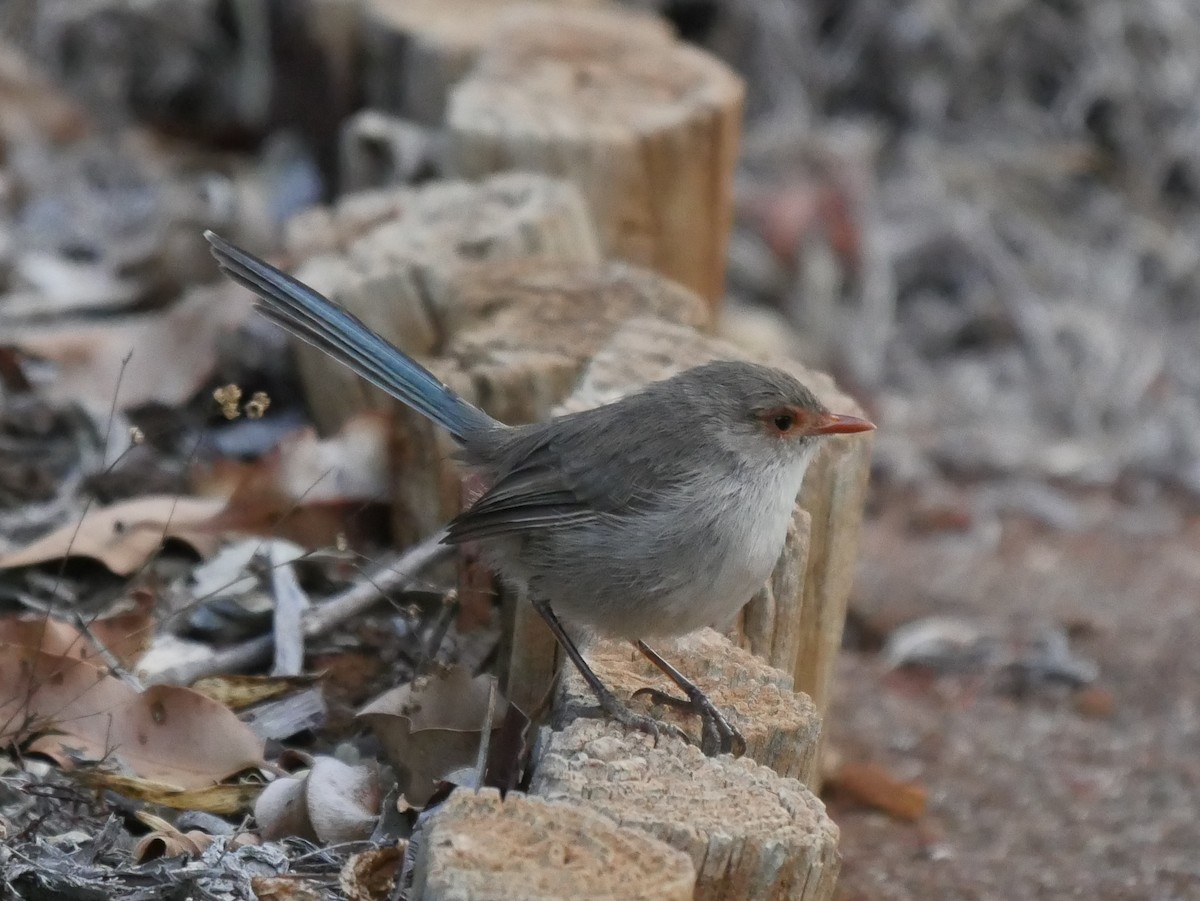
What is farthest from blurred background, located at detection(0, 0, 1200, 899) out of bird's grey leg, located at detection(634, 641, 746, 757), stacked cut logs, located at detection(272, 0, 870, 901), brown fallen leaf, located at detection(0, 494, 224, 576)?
bird's grey leg, located at detection(634, 641, 746, 757)

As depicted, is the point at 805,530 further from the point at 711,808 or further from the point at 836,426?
the point at 711,808

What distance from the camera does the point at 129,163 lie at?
8.92m

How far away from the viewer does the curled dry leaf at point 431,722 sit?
392cm

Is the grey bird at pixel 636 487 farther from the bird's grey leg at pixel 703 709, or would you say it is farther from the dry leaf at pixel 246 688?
the dry leaf at pixel 246 688

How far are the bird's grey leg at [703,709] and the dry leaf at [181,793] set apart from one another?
91 cm

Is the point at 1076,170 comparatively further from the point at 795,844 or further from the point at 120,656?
the point at 795,844

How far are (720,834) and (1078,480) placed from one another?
614cm

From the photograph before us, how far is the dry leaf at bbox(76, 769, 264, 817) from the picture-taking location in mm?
3822

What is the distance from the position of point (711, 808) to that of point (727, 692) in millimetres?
784

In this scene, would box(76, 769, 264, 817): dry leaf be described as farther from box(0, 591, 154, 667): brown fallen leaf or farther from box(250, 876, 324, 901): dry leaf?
box(250, 876, 324, 901): dry leaf

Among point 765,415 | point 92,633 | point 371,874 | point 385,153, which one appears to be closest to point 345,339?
point 92,633

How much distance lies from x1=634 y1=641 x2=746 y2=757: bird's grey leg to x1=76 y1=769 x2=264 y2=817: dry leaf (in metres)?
0.91

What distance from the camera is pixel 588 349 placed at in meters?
5.21

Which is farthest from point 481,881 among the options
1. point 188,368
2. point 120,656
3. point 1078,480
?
point 1078,480
